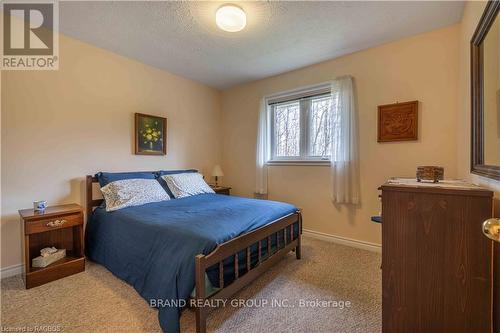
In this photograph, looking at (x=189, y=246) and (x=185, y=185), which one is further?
(x=185, y=185)

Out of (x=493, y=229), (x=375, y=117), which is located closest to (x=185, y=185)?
(x=375, y=117)

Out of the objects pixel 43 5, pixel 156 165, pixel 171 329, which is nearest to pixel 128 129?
pixel 156 165

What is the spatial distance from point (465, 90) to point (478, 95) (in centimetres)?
58

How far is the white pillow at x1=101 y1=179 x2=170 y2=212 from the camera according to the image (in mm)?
2408

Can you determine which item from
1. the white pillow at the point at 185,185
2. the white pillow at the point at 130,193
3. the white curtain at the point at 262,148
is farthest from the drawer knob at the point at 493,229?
the white curtain at the point at 262,148

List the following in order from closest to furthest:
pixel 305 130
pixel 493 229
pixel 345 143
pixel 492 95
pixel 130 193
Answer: pixel 493 229, pixel 492 95, pixel 130 193, pixel 345 143, pixel 305 130

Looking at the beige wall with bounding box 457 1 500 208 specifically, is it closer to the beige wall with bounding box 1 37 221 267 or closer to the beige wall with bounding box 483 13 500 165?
the beige wall with bounding box 483 13 500 165

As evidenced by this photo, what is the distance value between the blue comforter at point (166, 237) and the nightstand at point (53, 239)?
149mm

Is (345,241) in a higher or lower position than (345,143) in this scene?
lower

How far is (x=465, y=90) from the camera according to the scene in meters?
1.96

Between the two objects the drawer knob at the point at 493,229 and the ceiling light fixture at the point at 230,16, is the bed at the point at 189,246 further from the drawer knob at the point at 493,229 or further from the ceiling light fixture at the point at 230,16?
the ceiling light fixture at the point at 230,16

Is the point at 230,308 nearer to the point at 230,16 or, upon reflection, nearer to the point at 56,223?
the point at 56,223

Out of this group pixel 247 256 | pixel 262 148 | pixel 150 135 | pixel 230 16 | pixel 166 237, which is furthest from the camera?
pixel 262 148

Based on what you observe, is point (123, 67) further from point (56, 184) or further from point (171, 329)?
point (171, 329)
